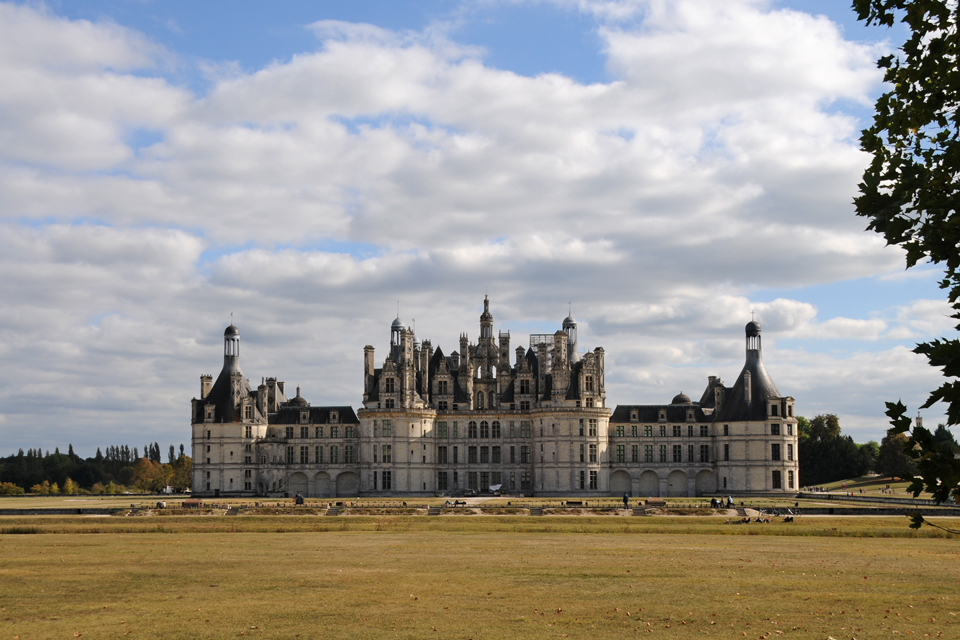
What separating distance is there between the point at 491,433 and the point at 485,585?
79.1 metres

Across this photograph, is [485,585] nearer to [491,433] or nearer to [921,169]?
[921,169]

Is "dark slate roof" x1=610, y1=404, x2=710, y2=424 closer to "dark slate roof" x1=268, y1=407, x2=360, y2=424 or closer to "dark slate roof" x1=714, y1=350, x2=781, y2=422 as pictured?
"dark slate roof" x1=714, y1=350, x2=781, y2=422

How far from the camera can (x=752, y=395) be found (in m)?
102

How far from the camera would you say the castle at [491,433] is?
335 feet

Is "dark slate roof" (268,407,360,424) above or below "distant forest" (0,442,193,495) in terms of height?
above

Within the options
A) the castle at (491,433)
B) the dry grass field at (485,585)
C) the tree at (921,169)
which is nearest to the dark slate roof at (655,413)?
the castle at (491,433)

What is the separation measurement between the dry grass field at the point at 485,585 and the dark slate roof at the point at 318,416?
58.9 metres

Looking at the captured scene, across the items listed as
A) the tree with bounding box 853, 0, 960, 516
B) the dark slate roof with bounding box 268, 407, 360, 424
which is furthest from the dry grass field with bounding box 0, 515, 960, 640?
the dark slate roof with bounding box 268, 407, 360, 424

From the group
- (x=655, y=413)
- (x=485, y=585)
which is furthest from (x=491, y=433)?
(x=485, y=585)

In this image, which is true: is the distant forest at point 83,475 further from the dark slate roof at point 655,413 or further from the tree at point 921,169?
the tree at point 921,169

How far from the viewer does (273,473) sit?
10712 centimetres

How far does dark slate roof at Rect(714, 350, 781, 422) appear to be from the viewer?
3991 inches

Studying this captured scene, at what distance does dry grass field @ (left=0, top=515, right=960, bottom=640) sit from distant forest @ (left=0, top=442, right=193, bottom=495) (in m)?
98.5

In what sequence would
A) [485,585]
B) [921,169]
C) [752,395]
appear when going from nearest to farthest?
[921,169], [485,585], [752,395]
